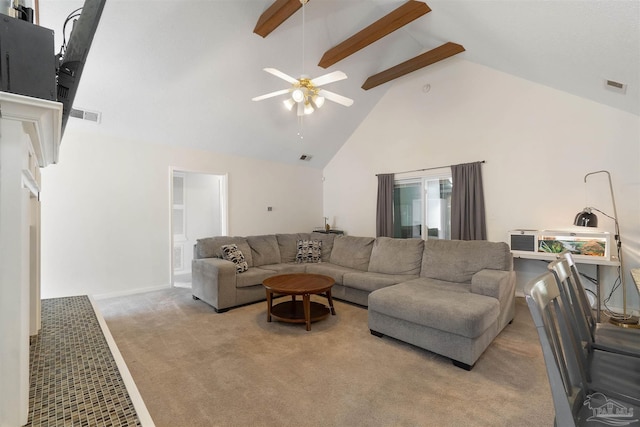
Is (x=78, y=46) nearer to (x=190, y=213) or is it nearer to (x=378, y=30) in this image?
(x=378, y=30)

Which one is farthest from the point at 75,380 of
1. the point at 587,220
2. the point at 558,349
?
the point at 587,220

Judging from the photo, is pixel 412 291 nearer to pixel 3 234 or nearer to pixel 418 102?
pixel 3 234

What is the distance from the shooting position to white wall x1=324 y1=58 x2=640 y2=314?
3.36m

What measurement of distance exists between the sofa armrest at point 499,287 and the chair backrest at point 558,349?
1480 millimetres

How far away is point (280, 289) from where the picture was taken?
2986mm

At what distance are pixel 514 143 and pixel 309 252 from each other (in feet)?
11.7

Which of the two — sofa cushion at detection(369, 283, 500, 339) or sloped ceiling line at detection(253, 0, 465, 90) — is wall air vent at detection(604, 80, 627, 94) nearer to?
sloped ceiling line at detection(253, 0, 465, 90)

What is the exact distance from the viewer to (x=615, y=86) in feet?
9.32

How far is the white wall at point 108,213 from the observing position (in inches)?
145

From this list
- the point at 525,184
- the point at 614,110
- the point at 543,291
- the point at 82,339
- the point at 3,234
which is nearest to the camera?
the point at 3,234

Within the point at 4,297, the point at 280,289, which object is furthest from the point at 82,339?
the point at 280,289

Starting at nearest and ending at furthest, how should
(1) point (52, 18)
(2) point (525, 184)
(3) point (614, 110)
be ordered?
1. (1) point (52, 18)
2. (3) point (614, 110)
3. (2) point (525, 184)

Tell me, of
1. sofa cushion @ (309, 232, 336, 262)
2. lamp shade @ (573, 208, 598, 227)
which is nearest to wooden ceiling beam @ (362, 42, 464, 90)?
lamp shade @ (573, 208, 598, 227)

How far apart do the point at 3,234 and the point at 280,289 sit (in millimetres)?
2382
